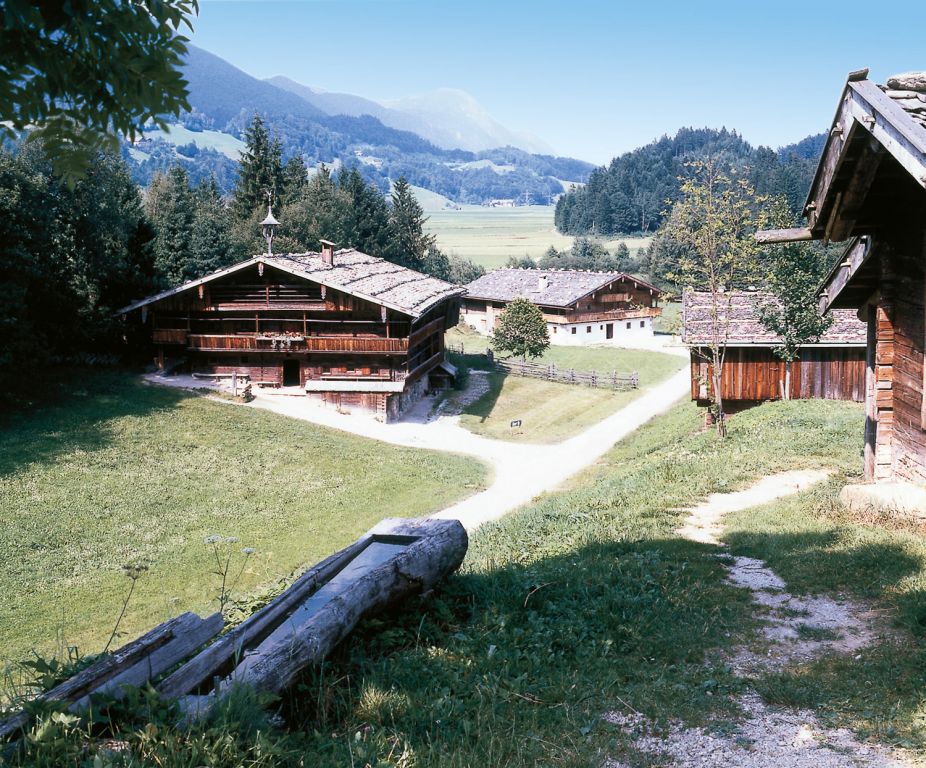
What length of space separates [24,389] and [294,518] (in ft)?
43.9

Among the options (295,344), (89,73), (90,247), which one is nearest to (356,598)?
(89,73)

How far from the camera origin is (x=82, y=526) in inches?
819

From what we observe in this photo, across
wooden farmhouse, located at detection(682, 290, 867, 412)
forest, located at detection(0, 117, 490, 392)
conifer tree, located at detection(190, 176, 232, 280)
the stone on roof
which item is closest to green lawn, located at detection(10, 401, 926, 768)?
the stone on roof

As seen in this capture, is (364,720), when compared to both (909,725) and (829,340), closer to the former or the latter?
(909,725)

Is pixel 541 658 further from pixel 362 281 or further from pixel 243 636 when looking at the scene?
pixel 362 281

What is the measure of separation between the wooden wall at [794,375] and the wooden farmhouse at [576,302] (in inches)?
1383

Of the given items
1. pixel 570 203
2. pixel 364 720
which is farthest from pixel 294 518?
pixel 570 203

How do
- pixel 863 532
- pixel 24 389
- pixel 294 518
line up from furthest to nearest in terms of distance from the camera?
pixel 24 389
pixel 294 518
pixel 863 532

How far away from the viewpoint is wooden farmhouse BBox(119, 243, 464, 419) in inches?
1391

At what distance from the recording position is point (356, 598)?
7055 mm

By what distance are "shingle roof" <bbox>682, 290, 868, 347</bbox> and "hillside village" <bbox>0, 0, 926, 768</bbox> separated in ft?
0.50

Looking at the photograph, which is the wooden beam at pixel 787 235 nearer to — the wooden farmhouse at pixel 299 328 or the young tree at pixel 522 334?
the wooden farmhouse at pixel 299 328

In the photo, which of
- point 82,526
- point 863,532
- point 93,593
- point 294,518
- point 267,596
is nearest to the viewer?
point 267,596

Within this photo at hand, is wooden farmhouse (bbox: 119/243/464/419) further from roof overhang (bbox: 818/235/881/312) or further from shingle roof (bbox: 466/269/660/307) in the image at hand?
shingle roof (bbox: 466/269/660/307)
